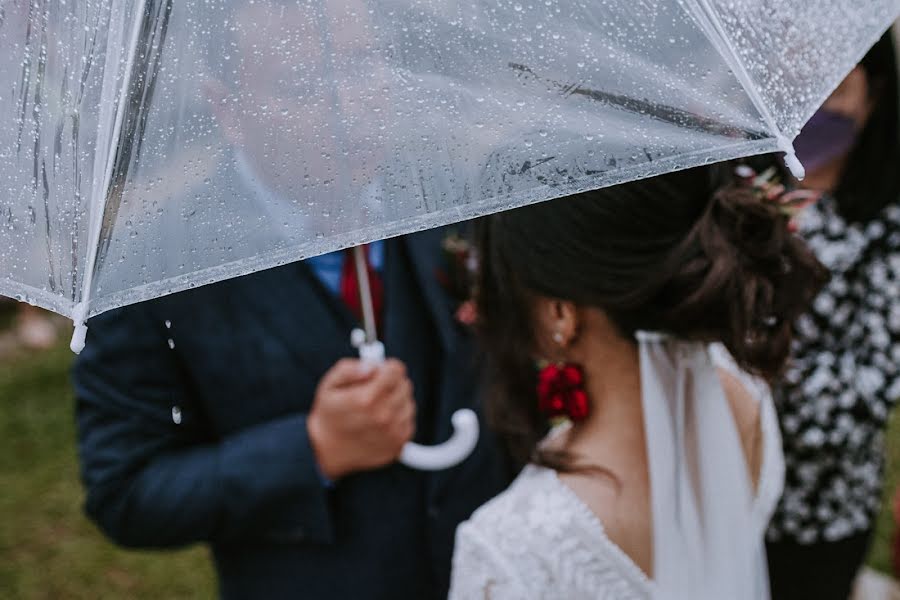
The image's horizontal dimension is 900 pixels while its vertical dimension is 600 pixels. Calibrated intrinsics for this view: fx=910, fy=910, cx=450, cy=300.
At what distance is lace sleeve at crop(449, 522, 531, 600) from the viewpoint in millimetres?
1492

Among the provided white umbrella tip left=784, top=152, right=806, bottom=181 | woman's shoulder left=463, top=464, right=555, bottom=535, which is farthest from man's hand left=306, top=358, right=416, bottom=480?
white umbrella tip left=784, top=152, right=806, bottom=181

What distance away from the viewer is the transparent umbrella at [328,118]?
3.82 feet

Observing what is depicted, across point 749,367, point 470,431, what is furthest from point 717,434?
point 470,431

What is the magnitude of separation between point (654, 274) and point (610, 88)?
0.37 m

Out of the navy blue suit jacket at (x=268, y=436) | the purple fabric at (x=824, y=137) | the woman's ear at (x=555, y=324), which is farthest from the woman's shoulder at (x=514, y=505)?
the purple fabric at (x=824, y=137)

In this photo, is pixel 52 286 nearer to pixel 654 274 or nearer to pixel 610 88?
pixel 610 88

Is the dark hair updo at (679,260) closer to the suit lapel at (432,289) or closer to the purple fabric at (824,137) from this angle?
the suit lapel at (432,289)

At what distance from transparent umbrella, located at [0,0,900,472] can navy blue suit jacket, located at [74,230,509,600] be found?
70 cm

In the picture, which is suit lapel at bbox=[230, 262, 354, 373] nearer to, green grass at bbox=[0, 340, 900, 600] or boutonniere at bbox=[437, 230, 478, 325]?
boutonniere at bbox=[437, 230, 478, 325]

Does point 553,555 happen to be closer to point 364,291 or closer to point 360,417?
point 360,417

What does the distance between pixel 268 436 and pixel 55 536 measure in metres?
2.87

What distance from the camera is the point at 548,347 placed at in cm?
174

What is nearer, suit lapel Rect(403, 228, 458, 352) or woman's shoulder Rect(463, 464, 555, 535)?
woman's shoulder Rect(463, 464, 555, 535)

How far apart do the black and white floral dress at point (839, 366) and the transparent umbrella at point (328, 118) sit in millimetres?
1347
